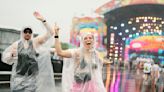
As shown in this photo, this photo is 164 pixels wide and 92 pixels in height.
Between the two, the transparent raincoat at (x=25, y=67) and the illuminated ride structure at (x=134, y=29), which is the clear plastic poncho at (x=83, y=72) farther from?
the illuminated ride structure at (x=134, y=29)

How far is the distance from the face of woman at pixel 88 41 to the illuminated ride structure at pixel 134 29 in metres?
4.51

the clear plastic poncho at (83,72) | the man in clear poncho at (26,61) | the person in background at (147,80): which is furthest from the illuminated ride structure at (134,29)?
the clear plastic poncho at (83,72)

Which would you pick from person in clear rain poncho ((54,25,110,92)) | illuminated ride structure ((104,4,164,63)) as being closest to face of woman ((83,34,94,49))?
person in clear rain poncho ((54,25,110,92))

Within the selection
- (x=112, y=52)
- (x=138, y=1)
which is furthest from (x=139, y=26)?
(x=112, y=52)

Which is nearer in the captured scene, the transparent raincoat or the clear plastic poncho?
the clear plastic poncho

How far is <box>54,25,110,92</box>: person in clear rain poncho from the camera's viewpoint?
401cm

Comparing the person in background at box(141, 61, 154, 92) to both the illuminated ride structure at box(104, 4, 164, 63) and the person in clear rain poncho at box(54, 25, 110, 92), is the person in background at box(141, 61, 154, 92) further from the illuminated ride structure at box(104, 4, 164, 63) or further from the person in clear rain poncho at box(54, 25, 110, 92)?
the person in clear rain poncho at box(54, 25, 110, 92)

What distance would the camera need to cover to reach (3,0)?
7.61 meters

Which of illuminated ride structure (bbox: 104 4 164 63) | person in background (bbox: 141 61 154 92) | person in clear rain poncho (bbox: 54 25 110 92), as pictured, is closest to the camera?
person in clear rain poncho (bbox: 54 25 110 92)

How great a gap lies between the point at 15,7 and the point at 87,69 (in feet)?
13.3

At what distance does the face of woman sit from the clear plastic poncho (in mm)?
42

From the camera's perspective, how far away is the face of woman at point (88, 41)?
406 cm

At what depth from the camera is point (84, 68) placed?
4.04 m

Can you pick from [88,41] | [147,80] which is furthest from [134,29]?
[88,41]
